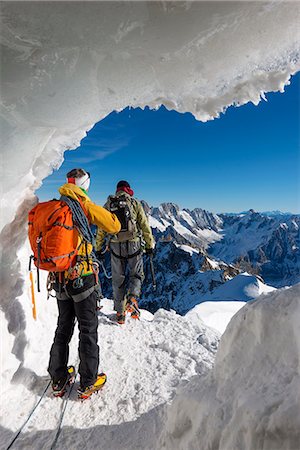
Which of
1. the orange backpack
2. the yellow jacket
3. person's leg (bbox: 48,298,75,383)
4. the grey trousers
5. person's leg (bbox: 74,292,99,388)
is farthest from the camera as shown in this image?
the grey trousers

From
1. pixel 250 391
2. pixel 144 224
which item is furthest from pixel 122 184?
pixel 250 391

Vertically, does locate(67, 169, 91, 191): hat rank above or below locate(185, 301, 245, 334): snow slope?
above

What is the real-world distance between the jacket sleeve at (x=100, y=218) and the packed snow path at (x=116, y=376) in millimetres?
1798

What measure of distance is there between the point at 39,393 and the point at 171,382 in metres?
1.62

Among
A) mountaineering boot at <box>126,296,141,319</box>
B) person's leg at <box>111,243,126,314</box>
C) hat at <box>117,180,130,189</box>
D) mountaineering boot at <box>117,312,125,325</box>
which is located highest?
hat at <box>117,180,130,189</box>

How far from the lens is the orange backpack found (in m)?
3.12

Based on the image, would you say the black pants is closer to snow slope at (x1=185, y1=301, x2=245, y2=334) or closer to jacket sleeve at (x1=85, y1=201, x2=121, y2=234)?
jacket sleeve at (x1=85, y1=201, x2=121, y2=234)

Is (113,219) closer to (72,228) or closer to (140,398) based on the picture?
(72,228)

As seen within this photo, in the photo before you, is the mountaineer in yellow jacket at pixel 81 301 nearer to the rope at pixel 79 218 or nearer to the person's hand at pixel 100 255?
the rope at pixel 79 218

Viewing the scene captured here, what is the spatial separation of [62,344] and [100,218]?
1559mm

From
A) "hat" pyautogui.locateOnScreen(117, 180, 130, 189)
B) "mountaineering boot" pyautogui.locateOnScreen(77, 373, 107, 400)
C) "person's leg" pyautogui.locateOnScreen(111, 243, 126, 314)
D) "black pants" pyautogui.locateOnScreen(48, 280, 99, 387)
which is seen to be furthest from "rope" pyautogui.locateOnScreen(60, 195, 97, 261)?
"person's leg" pyautogui.locateOnScreen(111, 243, 126, 314)

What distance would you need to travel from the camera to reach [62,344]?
361 centimetres

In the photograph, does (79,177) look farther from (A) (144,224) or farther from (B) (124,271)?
(B) (124,271)

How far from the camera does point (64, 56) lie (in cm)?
324
